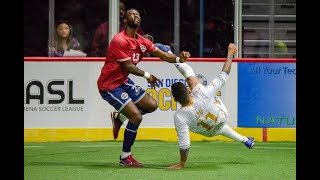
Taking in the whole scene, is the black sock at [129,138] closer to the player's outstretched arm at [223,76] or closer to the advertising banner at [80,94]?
the player's outstretched arm at [223,76]

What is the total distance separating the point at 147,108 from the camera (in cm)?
1130

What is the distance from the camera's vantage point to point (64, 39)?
1433 cm

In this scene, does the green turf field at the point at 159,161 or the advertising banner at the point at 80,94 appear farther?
the advertising banner at the point at 80,94

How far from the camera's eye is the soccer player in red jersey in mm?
10844

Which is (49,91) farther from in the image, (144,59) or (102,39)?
(144,59)

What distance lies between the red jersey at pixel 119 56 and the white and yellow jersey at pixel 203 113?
34.5 inches

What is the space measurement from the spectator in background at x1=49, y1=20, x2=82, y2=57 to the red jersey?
319 cm

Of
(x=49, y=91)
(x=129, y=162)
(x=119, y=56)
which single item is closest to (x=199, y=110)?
(x=129, y=162)

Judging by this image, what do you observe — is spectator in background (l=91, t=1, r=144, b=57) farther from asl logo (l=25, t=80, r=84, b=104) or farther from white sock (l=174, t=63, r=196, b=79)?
white sock (l=174, t=63, r=196, b=79)

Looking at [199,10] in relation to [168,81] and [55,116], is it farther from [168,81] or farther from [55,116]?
[55,116]

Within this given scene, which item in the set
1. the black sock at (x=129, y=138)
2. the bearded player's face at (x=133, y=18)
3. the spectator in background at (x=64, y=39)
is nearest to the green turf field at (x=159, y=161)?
the black sock at (x=129, y=138)

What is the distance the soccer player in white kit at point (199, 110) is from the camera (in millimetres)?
10406

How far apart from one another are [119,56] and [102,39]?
11.1ft
